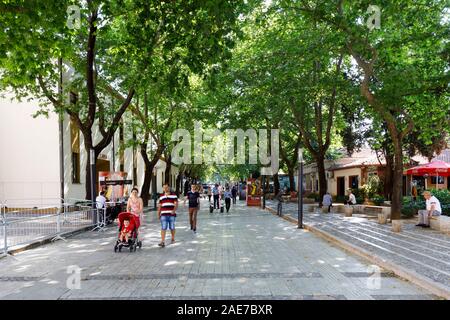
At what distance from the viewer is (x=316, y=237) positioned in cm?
1494

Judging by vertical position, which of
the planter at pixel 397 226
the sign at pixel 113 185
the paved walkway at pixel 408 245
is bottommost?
the paved walkway at pixel 408 245

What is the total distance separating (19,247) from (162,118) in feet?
80.0

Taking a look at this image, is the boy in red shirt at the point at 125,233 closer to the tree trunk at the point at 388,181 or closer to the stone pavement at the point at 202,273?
the stone pavement at the point at 202,273

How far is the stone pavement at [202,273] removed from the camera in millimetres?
7062

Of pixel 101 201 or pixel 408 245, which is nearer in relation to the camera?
pixel 408 245

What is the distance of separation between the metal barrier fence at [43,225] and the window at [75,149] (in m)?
8.26

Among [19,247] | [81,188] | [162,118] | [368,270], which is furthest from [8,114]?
[368,270]

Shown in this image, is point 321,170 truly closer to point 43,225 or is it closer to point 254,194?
point 254,194

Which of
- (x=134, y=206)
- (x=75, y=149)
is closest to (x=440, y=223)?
(x=134, y=206)

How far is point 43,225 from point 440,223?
1268 centimetres

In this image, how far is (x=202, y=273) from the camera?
8648mm

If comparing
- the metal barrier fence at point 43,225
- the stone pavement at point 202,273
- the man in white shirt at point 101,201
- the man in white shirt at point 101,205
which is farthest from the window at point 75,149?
the stone pavement at point 202,273

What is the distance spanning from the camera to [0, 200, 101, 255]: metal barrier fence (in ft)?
40.0

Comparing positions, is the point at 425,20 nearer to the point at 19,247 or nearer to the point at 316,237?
the point at 316,237
